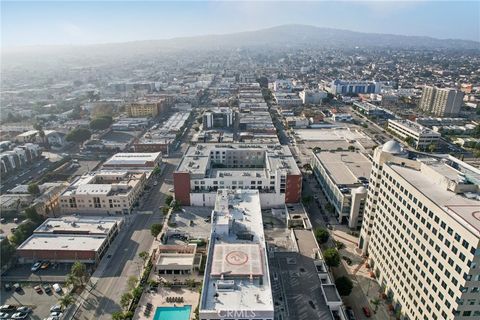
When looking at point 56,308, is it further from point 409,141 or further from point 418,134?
point 409,141

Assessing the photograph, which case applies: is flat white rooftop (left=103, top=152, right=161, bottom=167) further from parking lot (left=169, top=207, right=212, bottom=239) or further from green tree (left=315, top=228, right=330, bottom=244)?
green tree (left=315, top=228, right=330, bottom=244)

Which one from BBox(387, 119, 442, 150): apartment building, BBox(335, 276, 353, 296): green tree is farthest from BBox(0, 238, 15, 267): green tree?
BBox(387, 119, 442, 150): apartment building

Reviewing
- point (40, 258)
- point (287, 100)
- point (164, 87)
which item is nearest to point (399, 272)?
point (40, 258)

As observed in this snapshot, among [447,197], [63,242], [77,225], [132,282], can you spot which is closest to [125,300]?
[132,282]

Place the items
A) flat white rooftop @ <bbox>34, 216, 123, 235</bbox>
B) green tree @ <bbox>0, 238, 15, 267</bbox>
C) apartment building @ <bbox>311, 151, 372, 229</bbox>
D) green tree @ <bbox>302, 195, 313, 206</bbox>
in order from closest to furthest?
green tree @ <bbox>0, 238, 15, 267</bbox>, flat white rooftop @ <bbox>34, 216, 123, 235</bbox>, apartment building @ <bbox>311, 151, 372, 229</bbox>, green tree @ <bbox>302, 195, 313, 206</bbox>

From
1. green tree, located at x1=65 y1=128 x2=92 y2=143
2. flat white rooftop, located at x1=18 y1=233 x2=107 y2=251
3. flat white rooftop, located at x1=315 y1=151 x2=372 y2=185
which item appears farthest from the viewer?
green tree, located at x1=65 y1=128 x2=92 y2=143

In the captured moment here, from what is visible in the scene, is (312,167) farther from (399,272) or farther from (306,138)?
(399,272)

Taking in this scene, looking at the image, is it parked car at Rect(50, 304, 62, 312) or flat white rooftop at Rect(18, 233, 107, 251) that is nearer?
parked car at Rect(50, 304, 62, 312)

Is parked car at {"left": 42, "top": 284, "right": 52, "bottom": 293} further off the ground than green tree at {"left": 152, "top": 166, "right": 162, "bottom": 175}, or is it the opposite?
green tree at {"left": 152, "top": 166, "right": 162, "bottom": 175}
